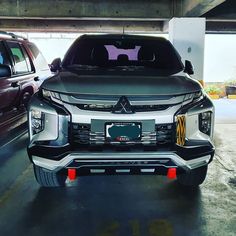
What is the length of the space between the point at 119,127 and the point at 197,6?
5557 millimetres

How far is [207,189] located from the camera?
3615 mm

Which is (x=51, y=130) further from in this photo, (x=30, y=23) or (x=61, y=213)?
(x=30, y=23)

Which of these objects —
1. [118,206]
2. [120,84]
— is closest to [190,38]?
[120,84]

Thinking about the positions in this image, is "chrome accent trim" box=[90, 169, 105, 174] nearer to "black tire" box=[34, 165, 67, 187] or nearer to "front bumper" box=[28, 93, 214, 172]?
"front bumper" box=[28, 93, 214, 172]

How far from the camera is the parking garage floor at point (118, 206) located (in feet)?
8.91

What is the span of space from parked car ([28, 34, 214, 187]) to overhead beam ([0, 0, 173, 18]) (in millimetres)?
6531

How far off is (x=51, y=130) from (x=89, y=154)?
384mm

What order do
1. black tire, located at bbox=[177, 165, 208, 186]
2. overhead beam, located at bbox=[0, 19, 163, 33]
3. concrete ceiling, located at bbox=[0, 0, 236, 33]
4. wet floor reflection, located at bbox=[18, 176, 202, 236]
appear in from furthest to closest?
overhead beam, located at bbox=[0, 19, 163, 33] → concrete ceiling, located at bbox=[0, 0, 236, 33] → black tire, located at bbox=[177, 165, 208, 186] → wet floor reflection, located at bbox=[18, 176, 202, 236]

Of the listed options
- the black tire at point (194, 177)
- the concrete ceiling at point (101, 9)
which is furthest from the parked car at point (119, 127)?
the concrete ceiling at point (101, 9)

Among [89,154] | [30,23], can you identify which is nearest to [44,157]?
[89,154]

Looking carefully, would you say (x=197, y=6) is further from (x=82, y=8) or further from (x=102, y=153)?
(x=102, y=153)

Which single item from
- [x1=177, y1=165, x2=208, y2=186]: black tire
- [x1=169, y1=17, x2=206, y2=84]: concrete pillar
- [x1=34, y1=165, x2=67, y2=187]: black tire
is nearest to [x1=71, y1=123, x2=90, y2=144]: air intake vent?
[x1=34, y1=165, x2=67, y2=187]: black tire

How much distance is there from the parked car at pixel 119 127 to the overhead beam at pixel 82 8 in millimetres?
6531

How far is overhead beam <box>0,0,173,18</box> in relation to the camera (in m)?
8.84
